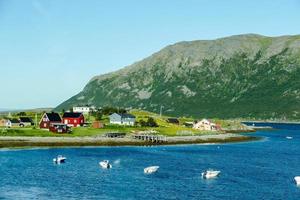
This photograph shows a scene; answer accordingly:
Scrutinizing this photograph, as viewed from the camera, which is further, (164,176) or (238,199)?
(164,176)

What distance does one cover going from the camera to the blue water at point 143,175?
75.4 m

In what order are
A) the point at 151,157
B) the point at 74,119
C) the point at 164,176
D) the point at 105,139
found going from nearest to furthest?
the point at 164,176 < the point at 151,157 < the point at 105,139 < the point at 74,119

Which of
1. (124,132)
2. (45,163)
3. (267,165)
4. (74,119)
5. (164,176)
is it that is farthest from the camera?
(74,119)

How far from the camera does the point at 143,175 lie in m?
93.8

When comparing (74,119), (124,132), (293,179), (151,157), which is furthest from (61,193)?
(74,119)

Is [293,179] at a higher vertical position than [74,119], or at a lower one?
lower

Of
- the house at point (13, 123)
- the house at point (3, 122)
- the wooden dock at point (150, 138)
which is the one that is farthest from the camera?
the house at point (3, 122)

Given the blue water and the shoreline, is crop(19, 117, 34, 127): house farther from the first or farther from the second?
the blue water

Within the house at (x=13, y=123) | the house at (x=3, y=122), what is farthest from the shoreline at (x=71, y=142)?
the house at (x=3, y=122)

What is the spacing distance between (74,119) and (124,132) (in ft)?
71.8

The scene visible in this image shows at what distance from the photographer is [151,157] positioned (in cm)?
12431

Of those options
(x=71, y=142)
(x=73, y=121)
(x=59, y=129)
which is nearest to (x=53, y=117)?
(x=73, y=121)

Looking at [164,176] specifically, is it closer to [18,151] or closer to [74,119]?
[18,151]

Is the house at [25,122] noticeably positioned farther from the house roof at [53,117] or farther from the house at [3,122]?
the house roof at [53,117]
